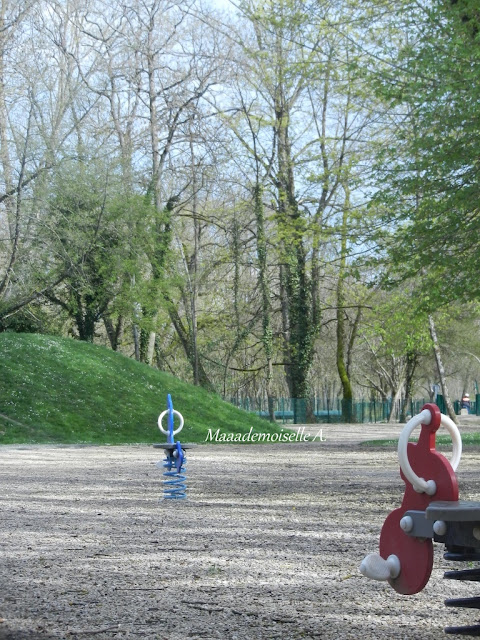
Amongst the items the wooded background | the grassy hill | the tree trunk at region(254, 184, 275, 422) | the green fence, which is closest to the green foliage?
the wooded background

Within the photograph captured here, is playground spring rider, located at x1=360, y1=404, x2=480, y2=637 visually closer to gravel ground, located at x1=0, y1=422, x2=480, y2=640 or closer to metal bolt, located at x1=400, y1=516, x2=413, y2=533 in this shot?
metal bolt, located at x1=400, y1=516, x2=413, y2=533

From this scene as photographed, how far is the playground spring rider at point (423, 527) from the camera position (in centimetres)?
320

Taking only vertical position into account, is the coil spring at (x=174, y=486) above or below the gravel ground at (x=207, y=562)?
above

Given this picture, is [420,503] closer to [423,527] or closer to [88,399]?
[423,527]

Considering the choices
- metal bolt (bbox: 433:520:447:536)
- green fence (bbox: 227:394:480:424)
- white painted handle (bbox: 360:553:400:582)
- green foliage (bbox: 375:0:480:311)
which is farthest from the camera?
green fence (bbox: 227:394:480:424)

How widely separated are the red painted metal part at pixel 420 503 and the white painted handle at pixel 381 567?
23 millimetres

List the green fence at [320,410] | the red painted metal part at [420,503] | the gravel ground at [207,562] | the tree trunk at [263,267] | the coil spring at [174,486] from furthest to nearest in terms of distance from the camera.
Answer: the green fence at [320,410] → the tree trunk at [263,267] → the coil spring at [174,486] → the gravel ground at [207,562] → the red painted metal part at [420,503]

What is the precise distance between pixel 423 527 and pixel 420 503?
0.41 feet

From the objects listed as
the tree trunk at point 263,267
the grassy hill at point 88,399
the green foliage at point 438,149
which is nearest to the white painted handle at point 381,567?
the green foliage at point 438,149

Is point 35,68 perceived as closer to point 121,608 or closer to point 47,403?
point 47,403

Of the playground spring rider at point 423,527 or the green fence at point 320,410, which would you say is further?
the green fence at point 320,410

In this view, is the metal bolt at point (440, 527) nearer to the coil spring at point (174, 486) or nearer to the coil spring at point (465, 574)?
the coil spring at point (465, 574)

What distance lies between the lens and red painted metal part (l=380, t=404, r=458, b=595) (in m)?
3.32

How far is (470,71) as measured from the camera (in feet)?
37.4
